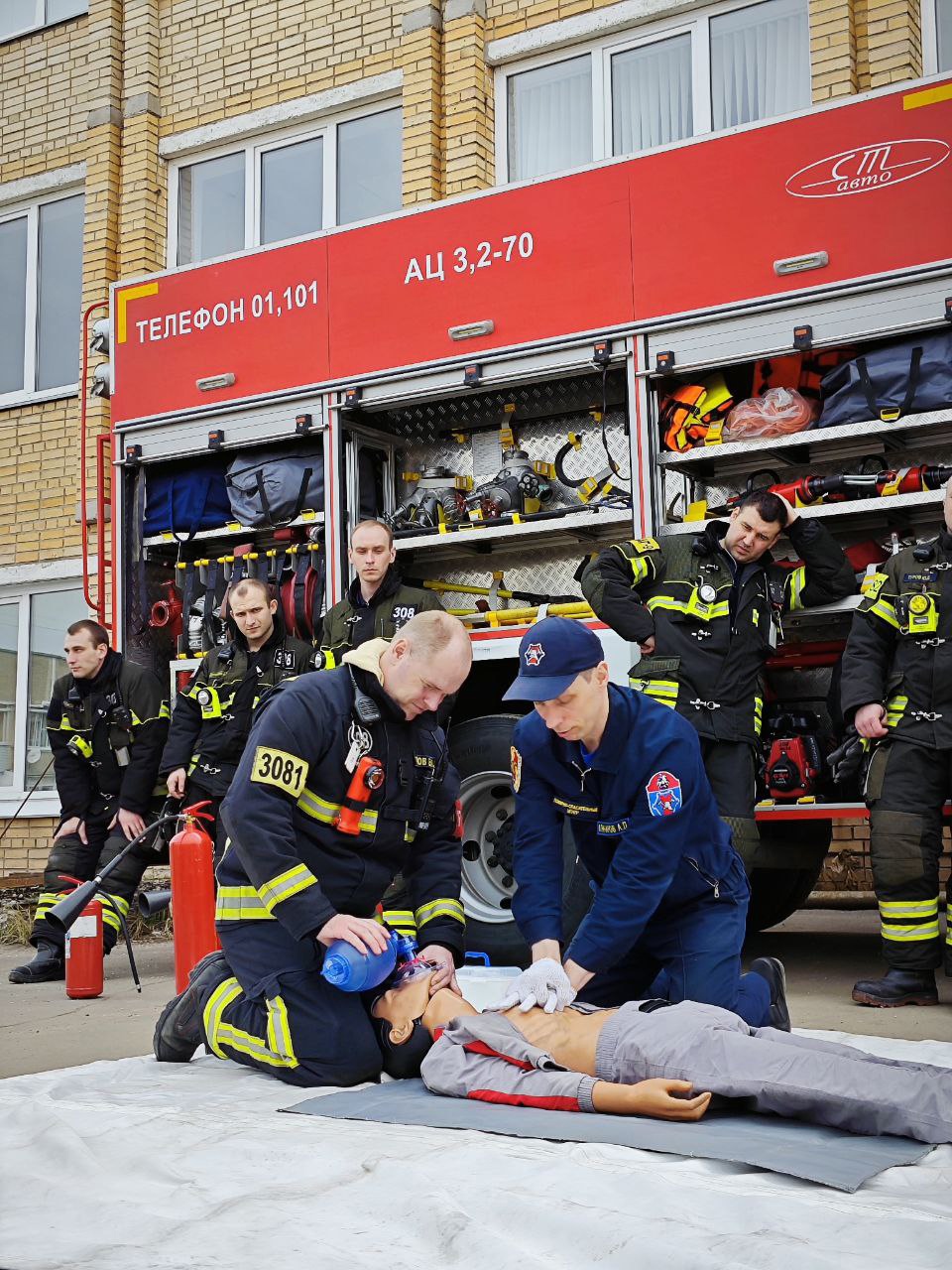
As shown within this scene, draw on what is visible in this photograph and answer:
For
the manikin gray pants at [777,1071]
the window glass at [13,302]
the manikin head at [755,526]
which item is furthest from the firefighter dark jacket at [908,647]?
the window glass at [13,302]

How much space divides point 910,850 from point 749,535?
51.9 inches

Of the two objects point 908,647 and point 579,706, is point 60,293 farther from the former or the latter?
point 579,706

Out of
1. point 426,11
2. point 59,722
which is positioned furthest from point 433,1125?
point 426,11

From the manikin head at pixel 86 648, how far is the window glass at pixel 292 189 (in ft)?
17.8

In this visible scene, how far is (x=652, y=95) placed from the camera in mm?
9891

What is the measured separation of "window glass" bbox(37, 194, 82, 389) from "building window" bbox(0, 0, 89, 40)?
162 centimetres

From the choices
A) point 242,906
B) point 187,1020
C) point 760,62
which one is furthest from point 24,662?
point 242,906

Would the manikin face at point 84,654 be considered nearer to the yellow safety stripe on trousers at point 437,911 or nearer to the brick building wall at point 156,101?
the yellow safety stripe on trousers at point 437,911

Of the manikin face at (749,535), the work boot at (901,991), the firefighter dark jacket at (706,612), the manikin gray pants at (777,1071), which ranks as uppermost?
the manikin face at (749,535)

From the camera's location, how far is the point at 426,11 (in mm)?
10523

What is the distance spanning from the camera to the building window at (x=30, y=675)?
12039 millimetres

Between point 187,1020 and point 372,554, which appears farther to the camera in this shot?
point 372,554

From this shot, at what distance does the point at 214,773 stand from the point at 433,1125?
12.9ft

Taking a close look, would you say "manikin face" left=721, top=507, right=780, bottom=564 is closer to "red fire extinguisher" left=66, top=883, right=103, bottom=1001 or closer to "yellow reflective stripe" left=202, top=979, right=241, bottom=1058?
"yellow reflective stripe" left=202, top=979, right=241, bottom=1058
